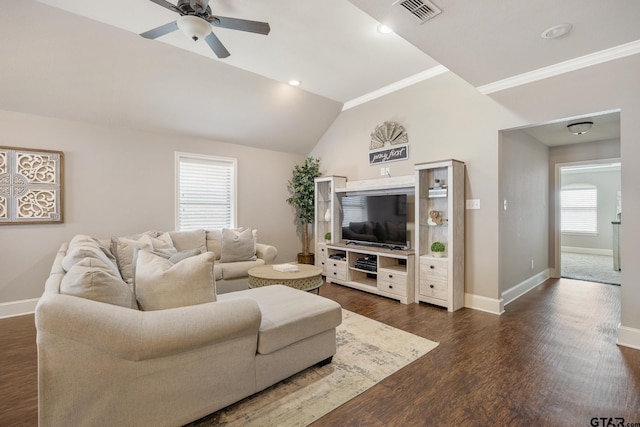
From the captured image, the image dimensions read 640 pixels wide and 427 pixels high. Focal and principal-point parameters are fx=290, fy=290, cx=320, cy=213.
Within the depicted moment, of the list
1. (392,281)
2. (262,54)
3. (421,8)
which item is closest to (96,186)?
(262,54)

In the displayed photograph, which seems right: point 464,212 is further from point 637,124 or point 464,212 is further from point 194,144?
point 194,144

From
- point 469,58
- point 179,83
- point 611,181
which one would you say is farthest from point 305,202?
point 611,181

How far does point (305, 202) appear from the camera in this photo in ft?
18.8

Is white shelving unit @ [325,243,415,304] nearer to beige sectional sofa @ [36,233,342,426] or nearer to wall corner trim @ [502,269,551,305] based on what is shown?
wall corner trim @ [502,269,551,305]

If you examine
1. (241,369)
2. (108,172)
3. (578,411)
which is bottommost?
(578,411)

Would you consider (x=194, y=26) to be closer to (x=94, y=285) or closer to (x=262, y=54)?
(x=262, y=54)

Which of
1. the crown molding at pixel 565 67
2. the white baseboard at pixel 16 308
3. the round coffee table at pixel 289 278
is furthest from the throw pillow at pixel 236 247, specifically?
the crown molding at pixel 565 67

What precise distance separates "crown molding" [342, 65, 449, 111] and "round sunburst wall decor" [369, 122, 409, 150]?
515 mm

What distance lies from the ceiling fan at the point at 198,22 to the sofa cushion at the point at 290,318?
224cm

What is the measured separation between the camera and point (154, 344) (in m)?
1.45

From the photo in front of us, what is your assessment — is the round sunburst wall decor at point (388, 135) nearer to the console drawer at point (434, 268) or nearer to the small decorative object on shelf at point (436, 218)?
the small decorative object on shelf at point (436, 218)

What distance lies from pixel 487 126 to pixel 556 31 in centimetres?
129

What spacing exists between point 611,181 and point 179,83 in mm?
10340

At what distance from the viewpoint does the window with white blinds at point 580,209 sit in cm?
800
